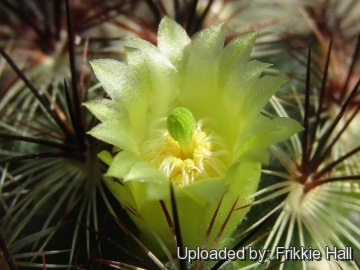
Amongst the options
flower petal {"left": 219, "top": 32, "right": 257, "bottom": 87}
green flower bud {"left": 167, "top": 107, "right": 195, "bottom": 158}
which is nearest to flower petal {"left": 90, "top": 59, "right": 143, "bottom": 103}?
green flower bud {"left": 167, "top": 107, "right": 195, "bottom": 158}

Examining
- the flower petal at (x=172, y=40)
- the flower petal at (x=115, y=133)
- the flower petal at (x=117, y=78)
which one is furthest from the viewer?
the flower petal at (x=172, y=40)

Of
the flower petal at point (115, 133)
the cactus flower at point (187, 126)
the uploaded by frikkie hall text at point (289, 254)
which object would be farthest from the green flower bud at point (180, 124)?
the uploaded by frikkie hall text at point (289, 254)

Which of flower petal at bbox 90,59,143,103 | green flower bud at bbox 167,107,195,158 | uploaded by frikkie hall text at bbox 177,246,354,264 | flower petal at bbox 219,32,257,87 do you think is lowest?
uploaded by frikkie hall text at bbox 177,246,354,264

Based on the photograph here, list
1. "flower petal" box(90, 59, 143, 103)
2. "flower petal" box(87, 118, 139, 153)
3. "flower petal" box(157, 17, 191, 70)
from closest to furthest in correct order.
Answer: "flower petal" box(87, 118, 139, 153), "flower petal" box(90, 59, 143, 103), "flower petal" box(157, 17, 191, 70)

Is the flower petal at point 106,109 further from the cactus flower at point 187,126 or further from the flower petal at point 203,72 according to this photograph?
the flower petal at point 203,72

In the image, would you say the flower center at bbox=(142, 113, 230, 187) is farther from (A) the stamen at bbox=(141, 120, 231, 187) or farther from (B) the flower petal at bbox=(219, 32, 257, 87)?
(B) the flower petal at bbox=(219, 32, 257, 87)

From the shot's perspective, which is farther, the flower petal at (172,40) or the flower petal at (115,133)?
the flower petal at (172,40)

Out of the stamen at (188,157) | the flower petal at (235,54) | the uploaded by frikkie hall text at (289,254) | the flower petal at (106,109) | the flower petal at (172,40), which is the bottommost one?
the uploaded by frikkie hall text at (289,254)

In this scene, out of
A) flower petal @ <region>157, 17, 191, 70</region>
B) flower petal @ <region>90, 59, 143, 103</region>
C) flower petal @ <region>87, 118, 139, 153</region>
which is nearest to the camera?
flower petal @ <region>87, 118, 139, 153</region>
